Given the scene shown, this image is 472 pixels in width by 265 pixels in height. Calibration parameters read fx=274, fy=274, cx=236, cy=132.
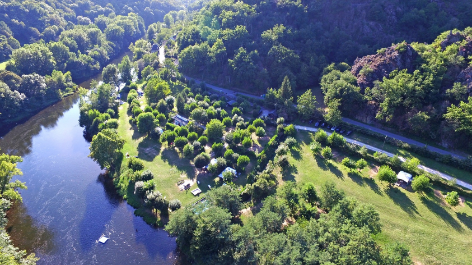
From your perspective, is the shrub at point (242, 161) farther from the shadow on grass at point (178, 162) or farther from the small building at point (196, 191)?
the shadow on grass at point (178, 162)

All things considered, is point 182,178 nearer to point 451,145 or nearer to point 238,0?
point 451,145

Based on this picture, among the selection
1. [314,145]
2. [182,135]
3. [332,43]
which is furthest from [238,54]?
[314,145]

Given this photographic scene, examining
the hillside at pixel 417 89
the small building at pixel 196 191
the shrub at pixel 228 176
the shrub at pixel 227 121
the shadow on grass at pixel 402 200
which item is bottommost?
the small building at pixel 196 191

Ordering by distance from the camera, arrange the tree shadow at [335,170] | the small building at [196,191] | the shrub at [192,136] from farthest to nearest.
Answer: the shrub at [192,136]
the small building at [196,191]
the tree shadow at [335,170]

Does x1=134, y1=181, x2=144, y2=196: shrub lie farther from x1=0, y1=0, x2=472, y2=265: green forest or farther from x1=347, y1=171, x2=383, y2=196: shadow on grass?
x1=347, y1=171, x2=383, y2=196: shadow on grass

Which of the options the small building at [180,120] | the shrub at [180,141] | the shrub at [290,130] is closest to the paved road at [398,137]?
the shrub at [290,130]

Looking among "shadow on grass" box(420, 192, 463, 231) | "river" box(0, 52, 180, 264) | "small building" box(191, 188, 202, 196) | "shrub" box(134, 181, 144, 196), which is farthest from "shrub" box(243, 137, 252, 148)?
"shadow on grass" box(420, 192, 463, 231)
